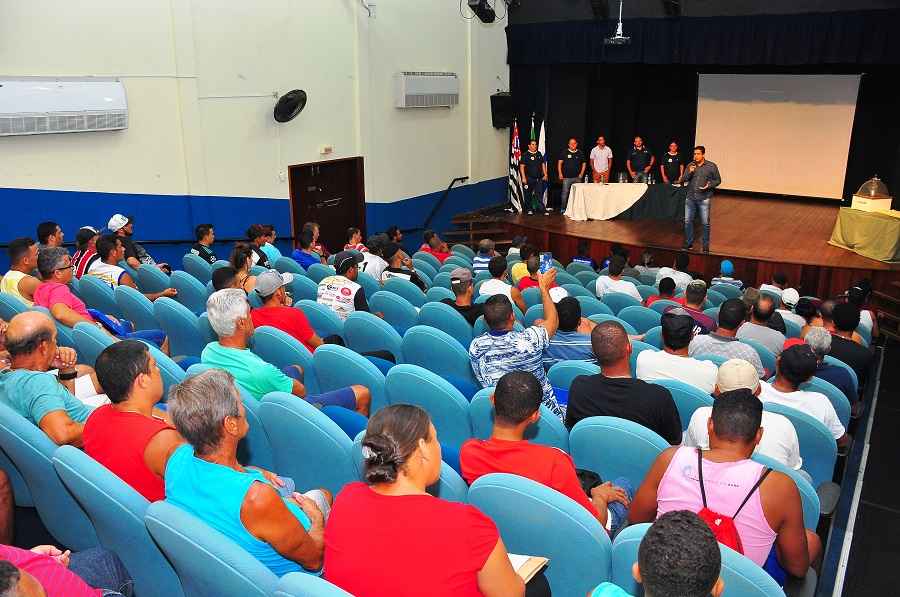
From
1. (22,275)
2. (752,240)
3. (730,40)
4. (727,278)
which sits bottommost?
(727,278)

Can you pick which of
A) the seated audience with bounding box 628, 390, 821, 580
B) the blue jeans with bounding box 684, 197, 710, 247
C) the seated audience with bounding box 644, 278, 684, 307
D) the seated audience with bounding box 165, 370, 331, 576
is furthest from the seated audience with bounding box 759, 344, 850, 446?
the blue jeans with bounding box 684, 197, 710, 247

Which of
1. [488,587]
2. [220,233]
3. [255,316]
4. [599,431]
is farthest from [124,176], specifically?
[488,587]

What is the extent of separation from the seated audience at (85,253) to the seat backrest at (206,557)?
4.38 metres

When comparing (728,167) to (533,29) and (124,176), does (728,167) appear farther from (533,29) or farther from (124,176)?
(124,176)

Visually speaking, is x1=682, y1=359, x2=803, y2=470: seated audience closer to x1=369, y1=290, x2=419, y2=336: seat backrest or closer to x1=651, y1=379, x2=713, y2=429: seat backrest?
x1=651, y1=379, x2=713, y2=429: seat backrest

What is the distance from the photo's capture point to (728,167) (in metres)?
14.3

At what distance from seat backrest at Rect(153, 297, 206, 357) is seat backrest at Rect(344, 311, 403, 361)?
2.85 ft

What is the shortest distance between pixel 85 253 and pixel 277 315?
8.46ft

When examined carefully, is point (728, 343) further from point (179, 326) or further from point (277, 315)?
point (179, 326)

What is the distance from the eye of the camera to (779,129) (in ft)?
44.7

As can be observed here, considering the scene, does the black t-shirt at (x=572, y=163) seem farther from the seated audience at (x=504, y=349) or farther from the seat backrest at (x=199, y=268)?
the seated audience at (x=504, y=349)

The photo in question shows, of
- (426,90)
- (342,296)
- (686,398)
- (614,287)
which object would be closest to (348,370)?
(686,398)

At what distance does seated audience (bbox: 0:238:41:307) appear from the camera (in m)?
4.66

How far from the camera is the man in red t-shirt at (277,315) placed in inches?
168
